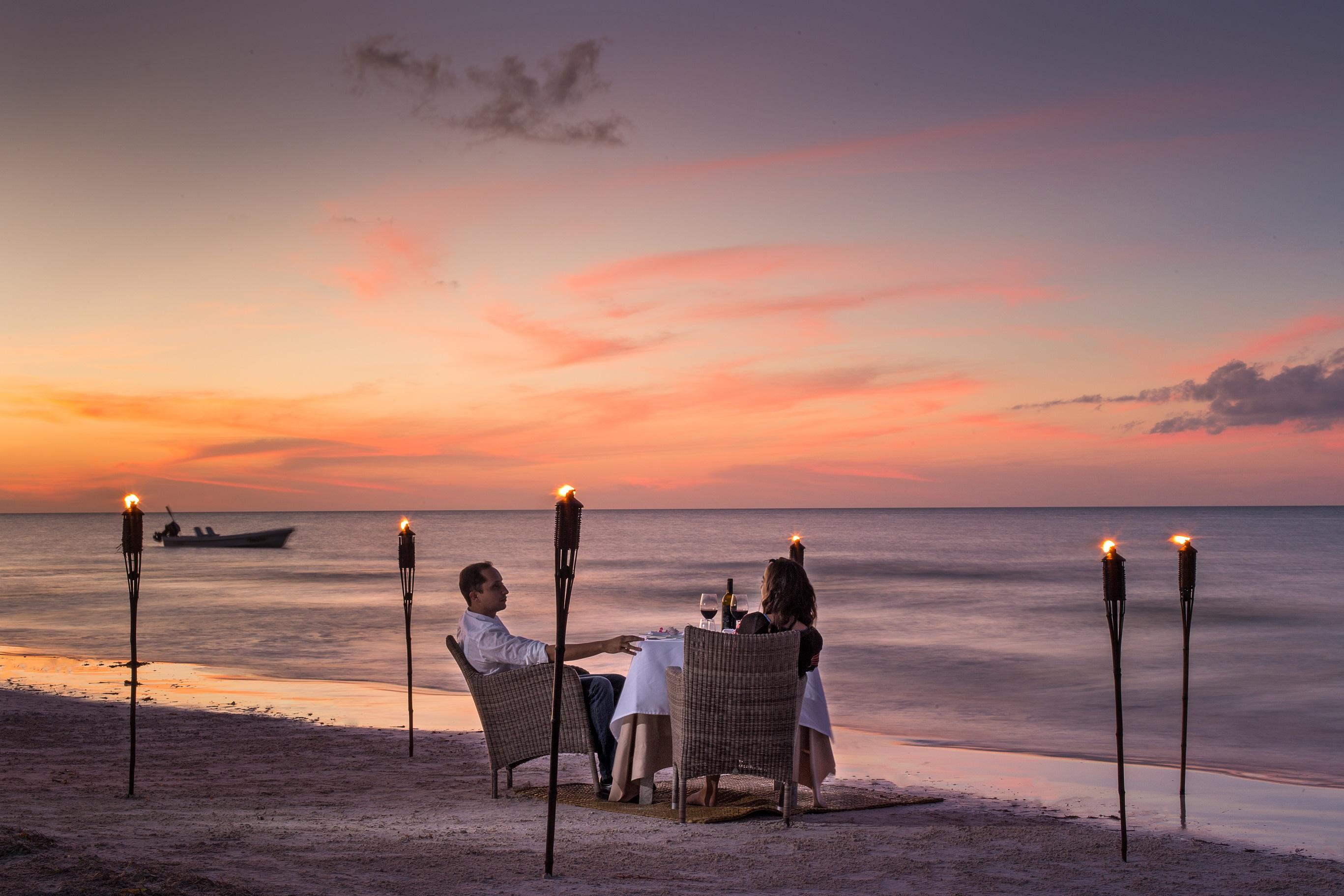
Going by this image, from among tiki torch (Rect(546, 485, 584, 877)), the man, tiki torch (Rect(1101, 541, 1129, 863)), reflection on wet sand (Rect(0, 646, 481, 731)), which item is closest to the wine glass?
the man

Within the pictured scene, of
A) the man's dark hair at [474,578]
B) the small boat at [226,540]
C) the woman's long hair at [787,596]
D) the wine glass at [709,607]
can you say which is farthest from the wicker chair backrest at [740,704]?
the small boat at [226,540]

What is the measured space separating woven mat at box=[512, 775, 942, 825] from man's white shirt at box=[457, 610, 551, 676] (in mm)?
780

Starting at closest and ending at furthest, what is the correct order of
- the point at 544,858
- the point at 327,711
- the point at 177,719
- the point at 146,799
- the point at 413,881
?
the point at 413,881 → the point at 544,858 → the point at 146,799 → the point at 177,719 → the point at 327,711

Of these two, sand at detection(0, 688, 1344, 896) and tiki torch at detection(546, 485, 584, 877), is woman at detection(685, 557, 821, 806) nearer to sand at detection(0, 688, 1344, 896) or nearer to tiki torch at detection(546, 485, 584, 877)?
sand at detection(0, 688, 1344, 896)

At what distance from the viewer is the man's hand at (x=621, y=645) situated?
16.6 feet

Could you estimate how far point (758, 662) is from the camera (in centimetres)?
500

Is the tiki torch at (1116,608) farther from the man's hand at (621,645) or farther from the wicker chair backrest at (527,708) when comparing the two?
the wicker chair backrest at (527,708)

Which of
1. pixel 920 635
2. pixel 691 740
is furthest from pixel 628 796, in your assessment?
pixel 920 635

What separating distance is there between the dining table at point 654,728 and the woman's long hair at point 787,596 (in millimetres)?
472

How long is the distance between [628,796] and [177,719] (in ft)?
15.5

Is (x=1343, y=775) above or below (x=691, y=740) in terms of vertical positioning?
below

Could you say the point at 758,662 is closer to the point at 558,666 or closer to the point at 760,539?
the point at 558,666

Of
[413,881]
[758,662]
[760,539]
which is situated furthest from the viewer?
[760,539]

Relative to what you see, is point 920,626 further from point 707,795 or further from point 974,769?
point 707,795
